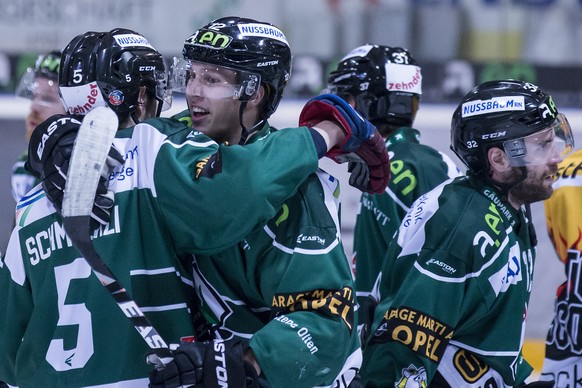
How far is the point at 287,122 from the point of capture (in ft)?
20.2

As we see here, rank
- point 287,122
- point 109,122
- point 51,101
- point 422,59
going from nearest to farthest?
point 109,122, point 51,101, point 287,122, point 422,59

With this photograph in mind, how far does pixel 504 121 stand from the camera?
108 inches

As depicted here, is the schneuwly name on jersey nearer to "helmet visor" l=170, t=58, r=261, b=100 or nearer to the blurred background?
"helmet visor" l=170, t=58, r=261, b=100

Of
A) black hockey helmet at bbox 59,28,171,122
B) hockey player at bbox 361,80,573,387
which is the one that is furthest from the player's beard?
black hockey helmet at bbox 59,28,171,122

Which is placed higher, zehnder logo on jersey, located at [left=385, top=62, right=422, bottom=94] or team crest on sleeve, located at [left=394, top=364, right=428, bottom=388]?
zehnder logo on jersey, located at [left=385, top=62, right=422, bottom=94]

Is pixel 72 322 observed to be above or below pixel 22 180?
above

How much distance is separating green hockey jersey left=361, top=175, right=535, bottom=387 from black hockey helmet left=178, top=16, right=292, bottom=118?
64 cm

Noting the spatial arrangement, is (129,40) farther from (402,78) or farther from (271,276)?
(402,78)

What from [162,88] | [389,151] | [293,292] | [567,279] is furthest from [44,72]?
[293,292]

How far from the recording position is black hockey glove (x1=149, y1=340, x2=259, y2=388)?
189 centimetres

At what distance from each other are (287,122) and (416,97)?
2.33m

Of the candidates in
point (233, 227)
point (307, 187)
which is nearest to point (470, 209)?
point (307, 187)

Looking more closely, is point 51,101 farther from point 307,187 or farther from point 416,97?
point 307,187

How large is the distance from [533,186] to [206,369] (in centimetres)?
121
